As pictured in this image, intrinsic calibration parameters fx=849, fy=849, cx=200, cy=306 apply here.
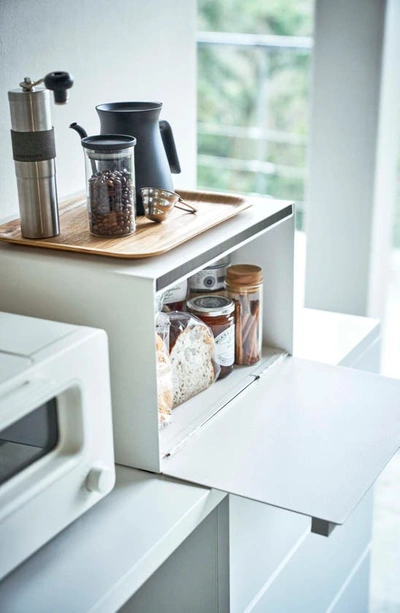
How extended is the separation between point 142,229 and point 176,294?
0.18m

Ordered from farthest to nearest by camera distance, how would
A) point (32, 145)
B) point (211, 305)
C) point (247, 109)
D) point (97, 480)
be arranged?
point (247, 109), point (211, 305), point (32, 145), point (97, 480)

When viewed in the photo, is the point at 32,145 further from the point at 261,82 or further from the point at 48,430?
the point at 261,82

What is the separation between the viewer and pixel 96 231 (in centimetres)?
130

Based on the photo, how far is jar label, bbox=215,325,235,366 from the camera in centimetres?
145

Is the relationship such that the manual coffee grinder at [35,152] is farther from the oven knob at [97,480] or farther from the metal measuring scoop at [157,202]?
the oven knob at [97,480]

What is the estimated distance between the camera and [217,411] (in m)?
1.37

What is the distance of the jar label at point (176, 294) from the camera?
1.46 metres

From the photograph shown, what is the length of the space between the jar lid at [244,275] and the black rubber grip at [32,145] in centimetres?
42

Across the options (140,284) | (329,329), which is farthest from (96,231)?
(329,329)

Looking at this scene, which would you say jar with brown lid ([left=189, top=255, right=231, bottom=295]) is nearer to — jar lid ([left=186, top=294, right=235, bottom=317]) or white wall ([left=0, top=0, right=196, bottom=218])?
jar lid ([left=186, top=294, right=235, bottom=317])

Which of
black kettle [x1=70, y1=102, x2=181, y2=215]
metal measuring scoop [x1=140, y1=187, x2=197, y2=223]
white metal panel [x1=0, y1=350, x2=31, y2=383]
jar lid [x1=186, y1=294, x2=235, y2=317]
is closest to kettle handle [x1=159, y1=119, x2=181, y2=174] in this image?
black kettle [x1=70, y1=102, x2=181, y2=215]

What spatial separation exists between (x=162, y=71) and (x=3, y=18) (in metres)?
0.53

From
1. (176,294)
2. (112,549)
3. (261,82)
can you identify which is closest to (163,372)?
(176,294)

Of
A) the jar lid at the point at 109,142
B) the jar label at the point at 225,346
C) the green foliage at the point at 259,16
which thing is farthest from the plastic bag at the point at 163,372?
the green foliage at the point at 259,16
